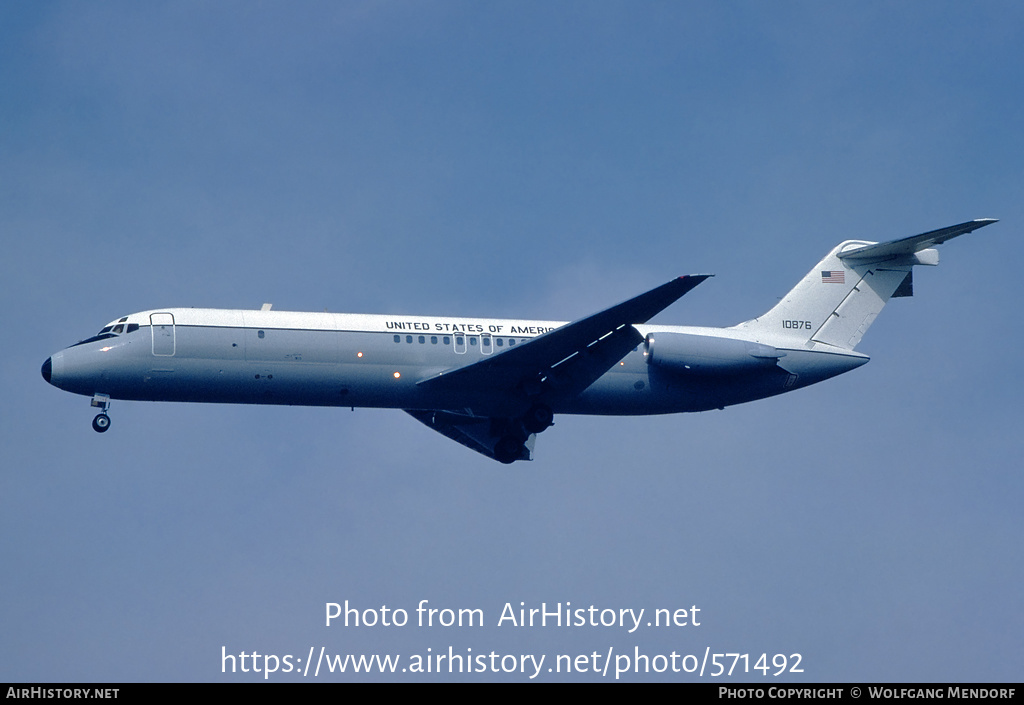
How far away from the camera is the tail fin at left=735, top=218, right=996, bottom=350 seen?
119 feet

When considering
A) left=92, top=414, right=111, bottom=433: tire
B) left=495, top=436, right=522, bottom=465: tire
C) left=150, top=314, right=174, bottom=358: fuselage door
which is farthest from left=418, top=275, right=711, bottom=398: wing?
left=92, top=414, right=111, bottom=433: tire

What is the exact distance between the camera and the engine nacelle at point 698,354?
111 feet

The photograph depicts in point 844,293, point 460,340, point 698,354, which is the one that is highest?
point 844,293

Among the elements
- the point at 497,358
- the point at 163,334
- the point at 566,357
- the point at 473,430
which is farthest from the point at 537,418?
the point at 163,334

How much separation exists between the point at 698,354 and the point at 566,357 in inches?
141

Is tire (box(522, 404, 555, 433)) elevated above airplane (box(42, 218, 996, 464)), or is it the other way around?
airplane (box(42, 218, 996, 464))

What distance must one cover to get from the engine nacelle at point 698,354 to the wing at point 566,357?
1045 millimetres

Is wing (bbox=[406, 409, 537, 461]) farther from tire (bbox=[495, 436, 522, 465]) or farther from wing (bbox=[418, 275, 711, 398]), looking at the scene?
wing (bbox=[418, 275, 711, 398])

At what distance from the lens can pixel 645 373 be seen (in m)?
34.2

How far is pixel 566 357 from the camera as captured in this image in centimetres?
3291

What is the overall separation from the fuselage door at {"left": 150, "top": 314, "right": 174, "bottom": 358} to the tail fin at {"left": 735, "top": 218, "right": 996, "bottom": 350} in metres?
15.5

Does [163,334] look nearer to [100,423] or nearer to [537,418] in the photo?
[100,423]
